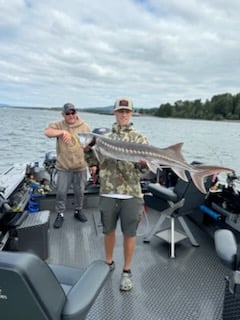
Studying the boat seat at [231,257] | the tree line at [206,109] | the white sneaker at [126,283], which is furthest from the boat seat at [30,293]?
the tree line at [206,109]

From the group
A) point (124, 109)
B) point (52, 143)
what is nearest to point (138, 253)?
point (124, 109)

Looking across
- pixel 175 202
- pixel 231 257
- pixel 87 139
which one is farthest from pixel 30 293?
pixel 175 202

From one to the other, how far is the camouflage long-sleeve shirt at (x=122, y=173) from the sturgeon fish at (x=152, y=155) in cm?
10

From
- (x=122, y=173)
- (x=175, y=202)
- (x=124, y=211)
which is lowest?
(x=175, y=202)

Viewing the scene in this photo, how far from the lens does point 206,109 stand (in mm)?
29688

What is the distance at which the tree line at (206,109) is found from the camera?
26.1 metres

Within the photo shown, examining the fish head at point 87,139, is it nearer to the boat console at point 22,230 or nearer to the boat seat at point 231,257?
the boat console at point 22,230

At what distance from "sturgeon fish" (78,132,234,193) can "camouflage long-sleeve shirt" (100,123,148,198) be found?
0.10m

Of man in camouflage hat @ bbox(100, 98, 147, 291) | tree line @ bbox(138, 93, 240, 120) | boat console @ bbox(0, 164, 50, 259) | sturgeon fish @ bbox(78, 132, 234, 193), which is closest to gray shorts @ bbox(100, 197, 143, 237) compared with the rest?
man in camouflage hat @ bbox(100, 98, 147, 291)

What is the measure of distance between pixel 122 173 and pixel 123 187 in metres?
0.10

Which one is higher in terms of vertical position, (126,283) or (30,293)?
(30,293)

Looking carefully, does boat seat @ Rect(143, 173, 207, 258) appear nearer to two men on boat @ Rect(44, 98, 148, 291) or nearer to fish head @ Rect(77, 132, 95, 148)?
two men on boat @ Rect(44, 98, 148, 291)

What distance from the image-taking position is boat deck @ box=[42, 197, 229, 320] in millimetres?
2035

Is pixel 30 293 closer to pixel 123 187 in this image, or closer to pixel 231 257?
pixel 231 257
